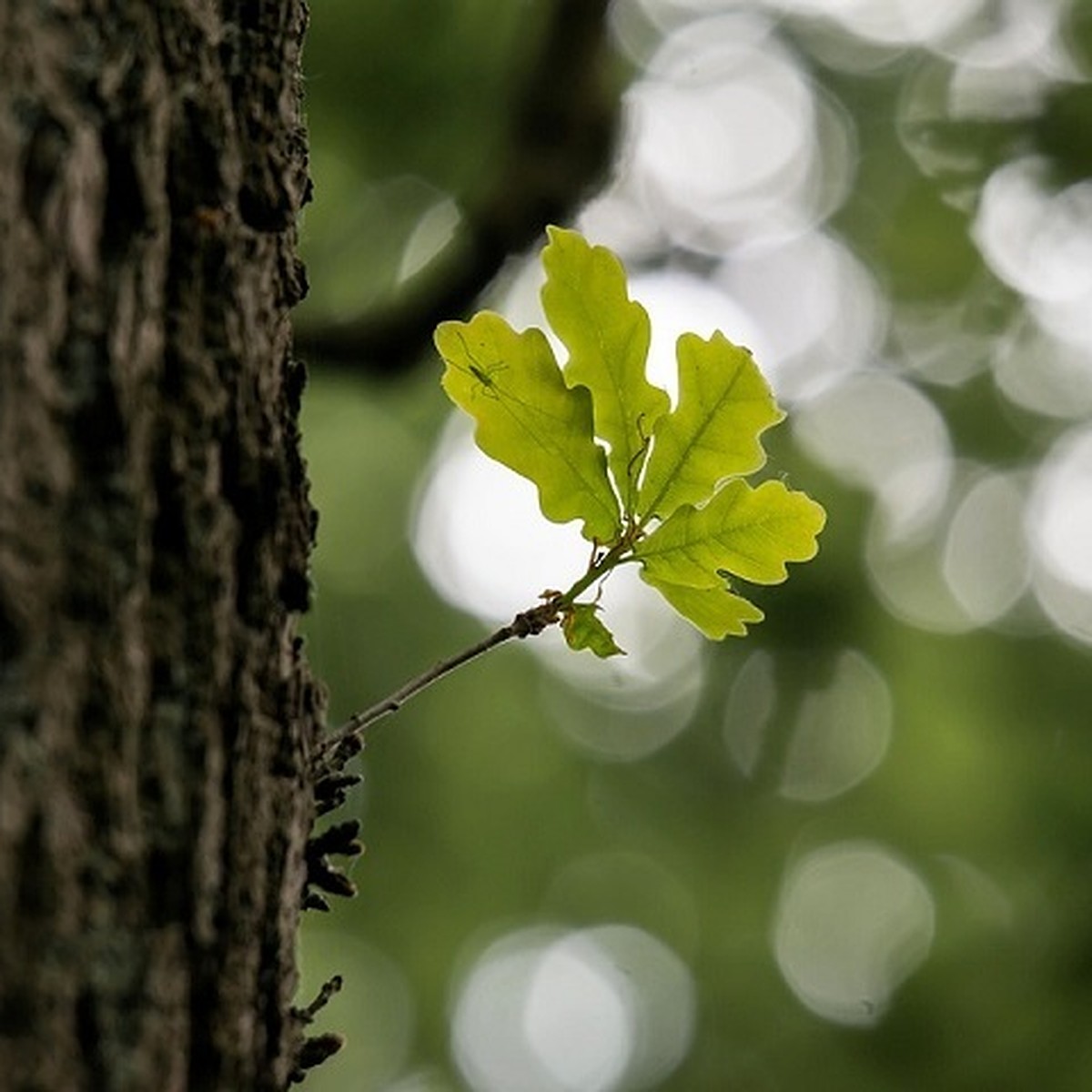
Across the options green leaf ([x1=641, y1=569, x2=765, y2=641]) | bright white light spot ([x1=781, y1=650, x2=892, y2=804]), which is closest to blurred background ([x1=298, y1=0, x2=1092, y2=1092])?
bright white light spot ([x1=781, y1=650, x2=892, y2=804])

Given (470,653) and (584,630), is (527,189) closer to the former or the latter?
(584,630)

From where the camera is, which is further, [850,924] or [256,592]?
[850,924]

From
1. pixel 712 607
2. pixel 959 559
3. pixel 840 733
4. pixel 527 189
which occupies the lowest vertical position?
pixel 712 607

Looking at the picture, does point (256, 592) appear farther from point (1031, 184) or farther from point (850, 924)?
point (850, 924)

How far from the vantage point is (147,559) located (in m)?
1.00

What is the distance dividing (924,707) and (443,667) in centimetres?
768

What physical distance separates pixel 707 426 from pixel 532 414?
16cm

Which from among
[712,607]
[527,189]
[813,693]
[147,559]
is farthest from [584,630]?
[813,693]

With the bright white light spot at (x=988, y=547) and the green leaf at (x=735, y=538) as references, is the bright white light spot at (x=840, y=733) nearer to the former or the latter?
the bright white light spot at (x=988, y=547)

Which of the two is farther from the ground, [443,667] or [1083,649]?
[1083,649]

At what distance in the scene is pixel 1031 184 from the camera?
658 cm

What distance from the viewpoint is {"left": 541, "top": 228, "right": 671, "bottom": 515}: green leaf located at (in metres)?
1.43

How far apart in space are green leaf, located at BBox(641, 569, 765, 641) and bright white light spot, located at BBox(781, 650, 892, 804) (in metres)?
7.46

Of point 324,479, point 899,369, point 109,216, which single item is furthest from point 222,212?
point 899,369
